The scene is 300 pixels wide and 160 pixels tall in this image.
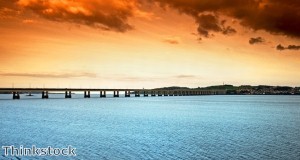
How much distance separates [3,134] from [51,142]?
906 cm

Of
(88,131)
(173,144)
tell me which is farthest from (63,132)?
(173,144)

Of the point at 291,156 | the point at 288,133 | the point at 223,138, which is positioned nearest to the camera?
the point at 291,156

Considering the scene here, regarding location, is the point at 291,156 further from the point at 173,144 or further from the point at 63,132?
the point at 63,132

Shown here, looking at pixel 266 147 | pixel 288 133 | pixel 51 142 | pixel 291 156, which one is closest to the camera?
pixel 291 156

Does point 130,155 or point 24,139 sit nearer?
point 130,155

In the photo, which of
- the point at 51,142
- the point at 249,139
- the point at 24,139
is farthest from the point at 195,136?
the point at 24,139

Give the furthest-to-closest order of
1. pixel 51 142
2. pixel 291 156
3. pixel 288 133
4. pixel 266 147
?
1. pixel 288 133
2. pixel 51 142
3. pixel 266 147
4. pixel 291 156

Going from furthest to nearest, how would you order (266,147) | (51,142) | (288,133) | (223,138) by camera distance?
1. (288,133)
2. (223,138)
3. (51,142)
4. (266,147)

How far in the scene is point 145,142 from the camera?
1439 inches

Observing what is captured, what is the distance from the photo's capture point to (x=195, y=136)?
41281mm

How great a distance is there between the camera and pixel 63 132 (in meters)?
44.8

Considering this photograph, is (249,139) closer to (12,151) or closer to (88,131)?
(88,131)

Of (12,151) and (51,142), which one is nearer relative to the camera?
(12,151)

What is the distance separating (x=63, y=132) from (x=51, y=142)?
27.5ft
